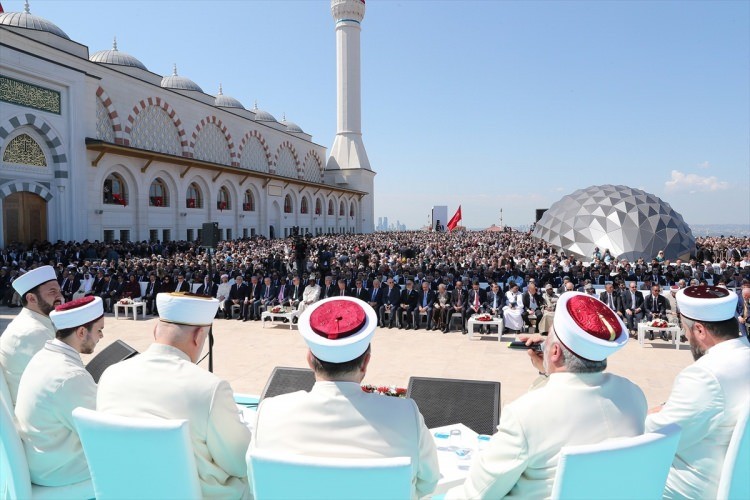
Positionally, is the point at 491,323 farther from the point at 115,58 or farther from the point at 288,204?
the point at 288,204

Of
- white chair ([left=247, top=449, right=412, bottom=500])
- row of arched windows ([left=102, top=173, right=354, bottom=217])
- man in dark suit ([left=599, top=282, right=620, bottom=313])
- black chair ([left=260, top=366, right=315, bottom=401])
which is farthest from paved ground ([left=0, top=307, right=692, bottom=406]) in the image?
row of arched windows ([left=102, top=173, right=354, bottom=217])

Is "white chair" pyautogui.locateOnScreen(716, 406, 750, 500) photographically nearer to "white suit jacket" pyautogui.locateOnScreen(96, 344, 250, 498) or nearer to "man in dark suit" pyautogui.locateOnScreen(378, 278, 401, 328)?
"white suit jacket" pyautogui.locateOnScreen(96, 344, 250, 498)

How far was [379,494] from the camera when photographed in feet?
5.40

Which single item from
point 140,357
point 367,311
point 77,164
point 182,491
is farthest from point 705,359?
point 77,164

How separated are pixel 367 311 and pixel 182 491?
1.09 meters

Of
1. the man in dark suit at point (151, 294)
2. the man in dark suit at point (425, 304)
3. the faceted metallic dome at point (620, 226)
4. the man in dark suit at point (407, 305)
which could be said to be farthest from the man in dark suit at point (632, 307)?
the faceted metallic dome at point (620, 226)

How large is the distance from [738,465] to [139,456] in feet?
9.08

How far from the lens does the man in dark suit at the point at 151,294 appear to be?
41.6ft

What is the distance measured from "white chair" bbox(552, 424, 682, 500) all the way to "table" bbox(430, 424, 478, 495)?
2.95 ft

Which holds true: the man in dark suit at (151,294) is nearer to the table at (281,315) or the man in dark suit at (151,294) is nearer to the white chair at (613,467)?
the table at (281,315)

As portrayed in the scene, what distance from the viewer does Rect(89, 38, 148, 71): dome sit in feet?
104

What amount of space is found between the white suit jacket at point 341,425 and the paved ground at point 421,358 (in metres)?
4.66

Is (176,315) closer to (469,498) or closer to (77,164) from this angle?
(469,498)

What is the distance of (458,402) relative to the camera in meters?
3.77
